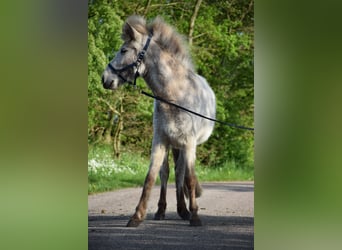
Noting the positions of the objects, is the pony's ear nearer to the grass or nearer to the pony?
the pony

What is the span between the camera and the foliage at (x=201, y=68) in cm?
803

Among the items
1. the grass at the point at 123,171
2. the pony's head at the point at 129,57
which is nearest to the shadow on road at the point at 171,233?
the grass at the point at 123,171

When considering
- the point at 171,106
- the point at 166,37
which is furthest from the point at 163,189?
the point at 166,37

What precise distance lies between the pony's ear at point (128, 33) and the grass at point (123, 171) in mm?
1157

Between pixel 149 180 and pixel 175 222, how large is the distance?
514 mm

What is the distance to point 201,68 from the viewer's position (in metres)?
8.11

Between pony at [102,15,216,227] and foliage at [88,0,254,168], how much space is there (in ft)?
0.26

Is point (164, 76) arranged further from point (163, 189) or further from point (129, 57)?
point (163, 189)

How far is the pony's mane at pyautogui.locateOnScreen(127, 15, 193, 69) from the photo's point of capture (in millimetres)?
8039

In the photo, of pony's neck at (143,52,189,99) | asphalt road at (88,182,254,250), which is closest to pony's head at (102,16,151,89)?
pony's neck at (143,52,189,99)
